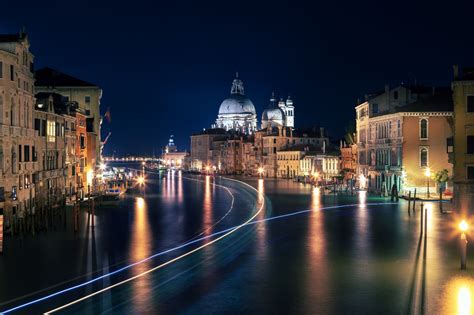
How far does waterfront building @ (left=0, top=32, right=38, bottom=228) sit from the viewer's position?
37281mm

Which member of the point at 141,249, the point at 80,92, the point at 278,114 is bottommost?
the point at 141,249

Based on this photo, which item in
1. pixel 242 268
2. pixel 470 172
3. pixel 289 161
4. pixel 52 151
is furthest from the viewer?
pixel 289 161

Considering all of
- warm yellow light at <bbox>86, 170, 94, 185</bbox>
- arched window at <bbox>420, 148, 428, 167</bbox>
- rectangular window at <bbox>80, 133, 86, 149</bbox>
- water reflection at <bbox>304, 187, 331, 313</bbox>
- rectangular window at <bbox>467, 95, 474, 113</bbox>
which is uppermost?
rectangular window at <bbox>467, 95, 474, 113</bbox>

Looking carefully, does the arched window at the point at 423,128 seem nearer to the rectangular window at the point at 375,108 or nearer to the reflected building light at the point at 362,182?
the rectangular window at the point at 375,108

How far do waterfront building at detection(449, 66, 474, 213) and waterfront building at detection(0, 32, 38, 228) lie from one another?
29.4 m

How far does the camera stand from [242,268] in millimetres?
24750

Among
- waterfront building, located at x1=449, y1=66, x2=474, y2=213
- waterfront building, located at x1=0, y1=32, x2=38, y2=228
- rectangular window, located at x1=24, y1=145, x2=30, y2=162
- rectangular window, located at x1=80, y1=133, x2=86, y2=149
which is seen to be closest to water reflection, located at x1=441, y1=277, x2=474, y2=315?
waterfront building, located at x1=0, y1=32, x2=38, y2=228

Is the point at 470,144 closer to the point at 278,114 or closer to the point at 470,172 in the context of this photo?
the point at 470,172

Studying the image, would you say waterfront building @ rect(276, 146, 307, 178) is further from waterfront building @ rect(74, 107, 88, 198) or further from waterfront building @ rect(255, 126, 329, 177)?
waterfront building @ rect(74, 107, 88, 198)

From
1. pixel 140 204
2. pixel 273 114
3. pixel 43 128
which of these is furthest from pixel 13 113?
pixel 273 114

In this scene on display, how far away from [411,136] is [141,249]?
3995 centimetres

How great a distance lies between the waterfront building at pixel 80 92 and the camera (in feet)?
247

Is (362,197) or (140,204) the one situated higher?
(362,197)

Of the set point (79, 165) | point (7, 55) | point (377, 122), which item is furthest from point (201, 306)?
point (377, 122)
